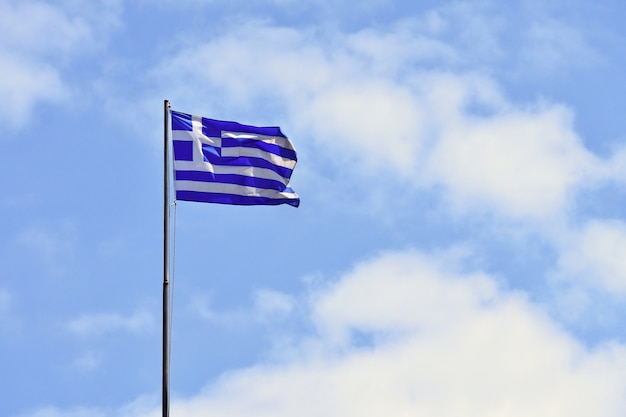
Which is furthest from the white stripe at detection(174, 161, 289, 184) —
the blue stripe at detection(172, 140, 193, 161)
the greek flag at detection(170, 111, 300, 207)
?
the blue stripe at detection(172, 140, 193, 161)

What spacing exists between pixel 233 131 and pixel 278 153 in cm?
155

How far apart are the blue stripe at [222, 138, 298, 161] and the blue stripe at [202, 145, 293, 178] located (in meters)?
0.36

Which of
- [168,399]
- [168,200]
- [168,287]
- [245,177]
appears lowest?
[168,399]

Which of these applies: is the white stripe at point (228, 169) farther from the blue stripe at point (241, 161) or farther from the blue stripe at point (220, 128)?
the blue stripe at point (220, 128)

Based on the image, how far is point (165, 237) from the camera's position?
31.8m

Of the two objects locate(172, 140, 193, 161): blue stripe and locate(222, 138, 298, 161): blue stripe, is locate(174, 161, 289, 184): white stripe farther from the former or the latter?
locate(222, 138, 298, 161): blue stripe

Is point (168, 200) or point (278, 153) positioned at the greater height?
point (278, 153)

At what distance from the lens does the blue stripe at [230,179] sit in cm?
3509

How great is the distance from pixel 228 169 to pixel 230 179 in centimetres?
29

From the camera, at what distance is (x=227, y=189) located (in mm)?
35719

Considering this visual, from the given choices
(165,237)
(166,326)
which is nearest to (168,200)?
(165,237)

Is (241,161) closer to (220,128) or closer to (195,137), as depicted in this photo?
(220,128)

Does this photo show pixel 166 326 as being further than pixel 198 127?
No

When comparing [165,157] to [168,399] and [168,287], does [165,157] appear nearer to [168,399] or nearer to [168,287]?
[168,287]
